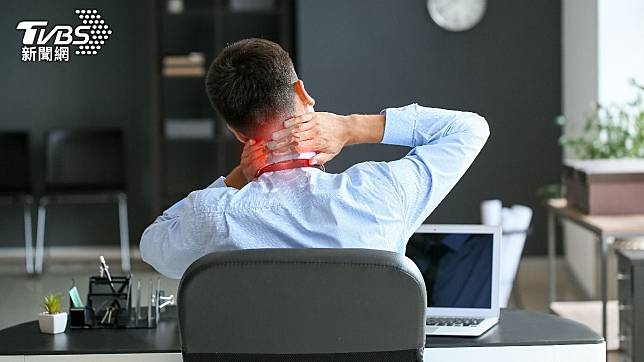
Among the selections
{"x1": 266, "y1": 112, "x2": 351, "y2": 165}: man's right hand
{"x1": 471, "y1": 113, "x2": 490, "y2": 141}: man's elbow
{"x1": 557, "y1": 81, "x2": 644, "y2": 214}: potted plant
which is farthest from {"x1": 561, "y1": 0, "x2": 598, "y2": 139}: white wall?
{"x1": 266, "y1": 112, "x2": 351, "y2": 165}: man's right hand

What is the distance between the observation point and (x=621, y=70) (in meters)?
6.70

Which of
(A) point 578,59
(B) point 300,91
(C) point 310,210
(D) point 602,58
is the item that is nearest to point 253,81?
(B) point 300,91

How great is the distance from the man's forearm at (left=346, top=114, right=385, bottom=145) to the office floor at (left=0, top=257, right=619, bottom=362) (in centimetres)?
417

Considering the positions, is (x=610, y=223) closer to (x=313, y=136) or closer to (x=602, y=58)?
(x=602, y=58)

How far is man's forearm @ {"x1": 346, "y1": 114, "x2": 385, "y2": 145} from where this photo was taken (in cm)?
197

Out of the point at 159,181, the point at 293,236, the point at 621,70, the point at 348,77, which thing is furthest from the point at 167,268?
the point at 159,181

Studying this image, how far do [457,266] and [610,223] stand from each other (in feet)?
8.55

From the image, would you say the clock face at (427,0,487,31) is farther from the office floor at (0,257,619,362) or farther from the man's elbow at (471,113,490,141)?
the man's elbow at (471,113,490,141)

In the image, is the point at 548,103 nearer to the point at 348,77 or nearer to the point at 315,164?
the point at 348,77

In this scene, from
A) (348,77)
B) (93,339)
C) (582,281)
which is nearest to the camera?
(93,339)

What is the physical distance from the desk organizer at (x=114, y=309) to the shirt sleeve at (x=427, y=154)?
2.64 ft

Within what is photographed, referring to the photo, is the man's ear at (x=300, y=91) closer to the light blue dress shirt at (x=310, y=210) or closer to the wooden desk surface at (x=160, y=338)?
the light blue dress shirt at (x=310, y=210)

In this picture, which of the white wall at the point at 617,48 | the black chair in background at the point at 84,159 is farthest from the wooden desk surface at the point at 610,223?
the black chair in background at the point at 84,159

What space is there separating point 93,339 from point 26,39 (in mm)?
1620
